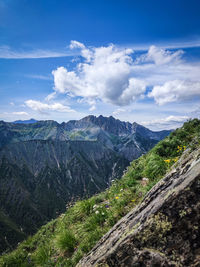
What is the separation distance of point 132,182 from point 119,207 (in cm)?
304

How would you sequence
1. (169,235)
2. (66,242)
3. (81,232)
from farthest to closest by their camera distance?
1. (81,232)
2. (66,242)
3. (169,235)

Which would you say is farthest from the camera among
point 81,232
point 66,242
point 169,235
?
point 81,232

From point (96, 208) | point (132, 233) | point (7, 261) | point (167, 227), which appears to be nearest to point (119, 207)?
point (96, 208)

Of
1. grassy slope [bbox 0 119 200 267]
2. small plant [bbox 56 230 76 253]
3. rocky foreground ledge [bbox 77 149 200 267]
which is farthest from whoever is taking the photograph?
small plant [bbox 56 230 76 253]

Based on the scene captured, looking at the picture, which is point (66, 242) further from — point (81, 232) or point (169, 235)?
point (169, 235)

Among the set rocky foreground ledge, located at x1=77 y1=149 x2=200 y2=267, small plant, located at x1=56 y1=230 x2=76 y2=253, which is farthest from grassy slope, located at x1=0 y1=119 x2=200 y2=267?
rocky foreground ledge, located at x1=77 y1=149 x2=200 y2=267

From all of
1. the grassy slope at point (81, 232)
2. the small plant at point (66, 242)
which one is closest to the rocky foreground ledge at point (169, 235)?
the grassy slope at point (81, 232)

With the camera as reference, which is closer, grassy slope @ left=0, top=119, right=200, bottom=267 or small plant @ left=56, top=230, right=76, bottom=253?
grassy slope @ left=0, top=119, right=200, bottom=267

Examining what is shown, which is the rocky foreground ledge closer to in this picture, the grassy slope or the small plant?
the grassy slope

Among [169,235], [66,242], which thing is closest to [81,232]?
[66,242]

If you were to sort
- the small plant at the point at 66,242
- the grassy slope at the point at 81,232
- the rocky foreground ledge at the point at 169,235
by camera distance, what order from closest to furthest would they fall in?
the rocky foreground ledge at the point at 169,235, the grassy slope at the point at 81,232, the small plant at the point at 66,242

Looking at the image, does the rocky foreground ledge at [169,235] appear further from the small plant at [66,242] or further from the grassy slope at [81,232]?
the small plant at [66,242]

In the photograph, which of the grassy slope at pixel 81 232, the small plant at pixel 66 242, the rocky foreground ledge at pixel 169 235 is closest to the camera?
the rocky foreground ledge at pixel 169 235

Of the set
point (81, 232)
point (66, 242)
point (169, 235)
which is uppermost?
point (169, 235)
